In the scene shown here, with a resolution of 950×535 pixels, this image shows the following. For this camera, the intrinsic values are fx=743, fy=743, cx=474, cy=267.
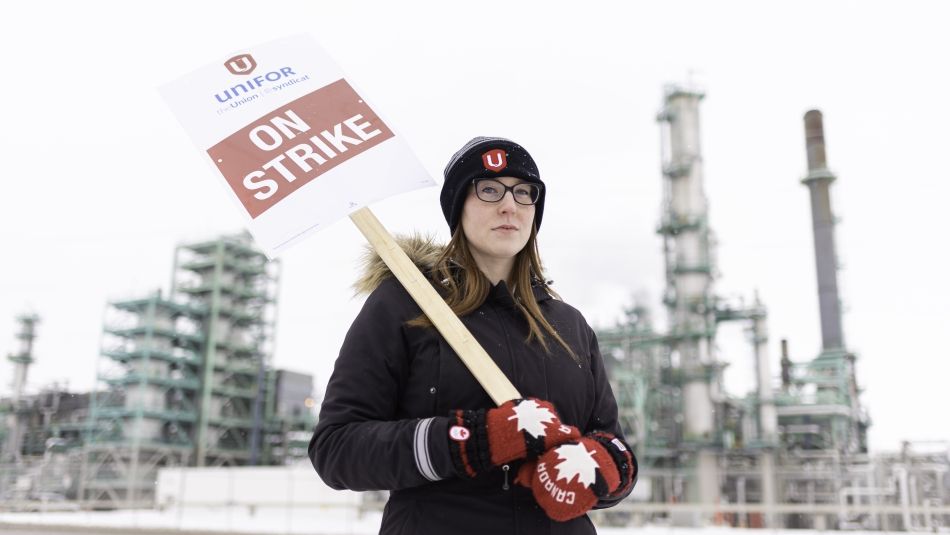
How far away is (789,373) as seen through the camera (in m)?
31.3

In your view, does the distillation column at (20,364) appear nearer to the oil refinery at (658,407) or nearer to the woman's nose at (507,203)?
the oil refinery at (658,407)

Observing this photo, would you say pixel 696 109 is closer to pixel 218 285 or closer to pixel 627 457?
pixel 218 285

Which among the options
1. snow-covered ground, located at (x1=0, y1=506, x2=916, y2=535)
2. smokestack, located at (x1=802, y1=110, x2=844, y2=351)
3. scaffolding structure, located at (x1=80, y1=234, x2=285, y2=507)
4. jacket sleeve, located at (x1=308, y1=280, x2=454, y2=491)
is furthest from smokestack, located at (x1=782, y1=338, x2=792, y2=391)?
jacket sleeve, located at (x1=308, y1=280, x2=454, y2=491)

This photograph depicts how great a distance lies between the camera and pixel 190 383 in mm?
36750

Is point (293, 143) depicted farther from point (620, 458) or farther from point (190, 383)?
point (190, 383)

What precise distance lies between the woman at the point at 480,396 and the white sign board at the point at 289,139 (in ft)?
0.71

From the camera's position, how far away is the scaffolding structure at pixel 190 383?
3428cm

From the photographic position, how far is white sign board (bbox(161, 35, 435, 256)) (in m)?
1.84

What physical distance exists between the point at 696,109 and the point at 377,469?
1324 inches

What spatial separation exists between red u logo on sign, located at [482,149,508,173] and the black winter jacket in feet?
0.90

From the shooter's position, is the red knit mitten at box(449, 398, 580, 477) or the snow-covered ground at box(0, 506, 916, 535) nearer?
the red knit mitten at box(449, 398, 580, 477)

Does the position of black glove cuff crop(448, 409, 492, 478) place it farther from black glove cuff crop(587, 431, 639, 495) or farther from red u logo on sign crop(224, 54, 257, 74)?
red u logo on sign crop(224, 54, 257, 74)

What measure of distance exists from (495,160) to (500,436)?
0.63 meters

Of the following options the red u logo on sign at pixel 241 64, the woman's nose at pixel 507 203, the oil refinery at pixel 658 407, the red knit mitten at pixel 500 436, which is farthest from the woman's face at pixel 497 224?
the oil refinery at pixel 658 407
